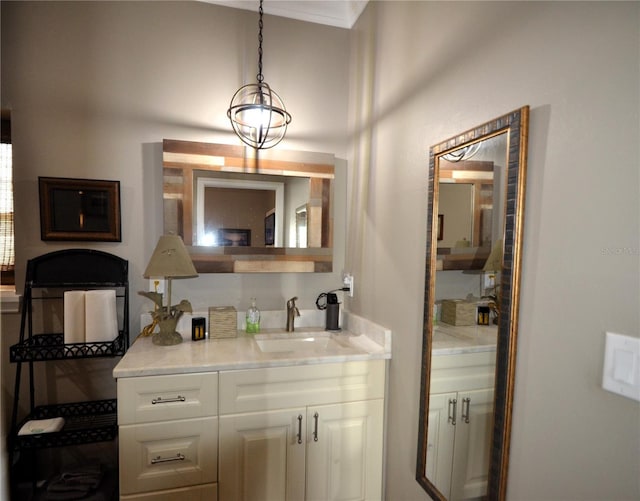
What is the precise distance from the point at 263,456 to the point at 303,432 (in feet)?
0.70

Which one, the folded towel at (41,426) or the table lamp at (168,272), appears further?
the table lamp at (168,272)

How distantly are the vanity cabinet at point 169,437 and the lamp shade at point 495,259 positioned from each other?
48.5 inches

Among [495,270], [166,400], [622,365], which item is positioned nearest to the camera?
[622,365]

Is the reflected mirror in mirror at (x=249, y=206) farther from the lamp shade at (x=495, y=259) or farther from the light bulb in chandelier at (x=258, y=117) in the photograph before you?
the lamp shade at (x=495, y=259)

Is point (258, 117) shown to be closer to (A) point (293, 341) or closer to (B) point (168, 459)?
(A) point (293, 341)

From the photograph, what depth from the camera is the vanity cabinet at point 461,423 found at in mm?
1098

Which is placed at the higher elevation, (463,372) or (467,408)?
(463,372)

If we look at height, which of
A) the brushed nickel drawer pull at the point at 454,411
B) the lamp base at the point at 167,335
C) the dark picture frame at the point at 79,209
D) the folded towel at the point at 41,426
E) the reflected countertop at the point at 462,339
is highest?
the dark picture frame at the point at 79,209

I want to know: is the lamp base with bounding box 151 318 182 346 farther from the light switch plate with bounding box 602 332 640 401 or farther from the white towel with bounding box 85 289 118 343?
the light switch plate with bounding box 602 332 640 401

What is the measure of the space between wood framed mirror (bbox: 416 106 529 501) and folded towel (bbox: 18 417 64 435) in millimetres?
1724

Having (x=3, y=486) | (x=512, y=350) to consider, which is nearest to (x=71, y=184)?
(x=3, y=486)

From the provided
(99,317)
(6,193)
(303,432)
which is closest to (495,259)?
(303,432)

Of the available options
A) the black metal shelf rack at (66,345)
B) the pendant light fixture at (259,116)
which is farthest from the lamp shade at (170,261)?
the pendant light fixture at (259,116)

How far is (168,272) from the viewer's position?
176cm
